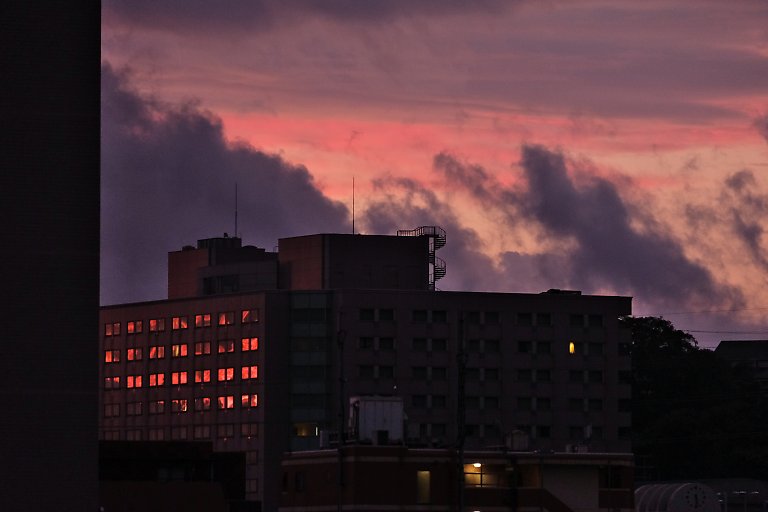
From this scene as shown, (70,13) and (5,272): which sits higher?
(70,13)

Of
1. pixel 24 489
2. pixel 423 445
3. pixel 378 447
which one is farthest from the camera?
pixel 423 445

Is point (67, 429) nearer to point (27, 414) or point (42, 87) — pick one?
point (27, 414)

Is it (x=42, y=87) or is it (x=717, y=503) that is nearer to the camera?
(x=42, y=87)

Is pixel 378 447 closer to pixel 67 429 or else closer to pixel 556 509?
pixel 556 509

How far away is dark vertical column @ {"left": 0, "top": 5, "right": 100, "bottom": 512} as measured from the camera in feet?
287

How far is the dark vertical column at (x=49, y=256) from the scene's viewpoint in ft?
287

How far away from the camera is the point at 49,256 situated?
8912 centimetres

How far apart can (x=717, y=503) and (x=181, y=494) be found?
5720 centimetres

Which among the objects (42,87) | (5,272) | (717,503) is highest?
(42,87)

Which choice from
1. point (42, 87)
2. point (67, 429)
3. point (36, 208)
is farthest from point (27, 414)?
point (42, 87)

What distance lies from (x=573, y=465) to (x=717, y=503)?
1634 inches

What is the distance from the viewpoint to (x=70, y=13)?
90562 millimetres

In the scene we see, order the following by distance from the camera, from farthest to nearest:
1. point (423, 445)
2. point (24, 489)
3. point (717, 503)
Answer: point (717, 503)
point (423, 445)
point (24, 489)

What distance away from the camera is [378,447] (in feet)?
442
